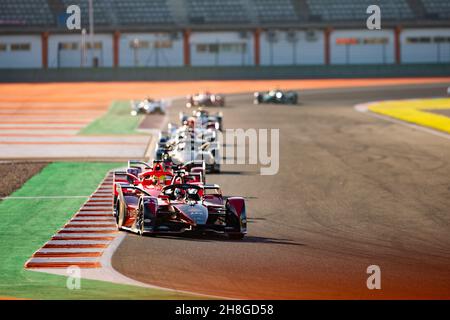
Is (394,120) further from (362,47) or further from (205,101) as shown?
(362,47)

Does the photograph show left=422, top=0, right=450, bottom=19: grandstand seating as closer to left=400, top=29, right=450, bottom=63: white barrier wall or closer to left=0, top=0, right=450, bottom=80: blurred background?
left=0, top=0, right=450, bottom=80: blurred background

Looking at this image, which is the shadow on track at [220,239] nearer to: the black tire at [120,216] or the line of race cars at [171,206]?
the line of race cars at [171,206]

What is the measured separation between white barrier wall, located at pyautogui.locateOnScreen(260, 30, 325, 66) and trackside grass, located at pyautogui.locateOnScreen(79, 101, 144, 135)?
32703 millimetres

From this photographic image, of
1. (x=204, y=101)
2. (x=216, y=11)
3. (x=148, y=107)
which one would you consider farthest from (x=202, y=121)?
(x=216, y=11)

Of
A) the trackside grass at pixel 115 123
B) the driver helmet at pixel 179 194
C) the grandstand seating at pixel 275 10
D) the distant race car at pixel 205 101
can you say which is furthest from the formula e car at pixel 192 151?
the grandstand seating at pixel 275 10

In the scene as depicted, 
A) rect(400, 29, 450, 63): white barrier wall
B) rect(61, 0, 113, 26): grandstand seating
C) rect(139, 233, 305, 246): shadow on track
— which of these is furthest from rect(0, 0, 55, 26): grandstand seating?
rect(139, 233, 305, 246): shadow on track

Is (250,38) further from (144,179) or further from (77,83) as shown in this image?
(144,179)

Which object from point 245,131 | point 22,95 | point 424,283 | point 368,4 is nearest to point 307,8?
point 368,4

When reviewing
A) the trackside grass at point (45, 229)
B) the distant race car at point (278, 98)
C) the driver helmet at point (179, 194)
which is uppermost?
the distant race car at point (278, 98)

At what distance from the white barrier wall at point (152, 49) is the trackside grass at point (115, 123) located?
31197 mm

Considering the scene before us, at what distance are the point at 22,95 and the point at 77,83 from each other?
1123cm

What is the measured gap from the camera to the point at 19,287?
14.7 m

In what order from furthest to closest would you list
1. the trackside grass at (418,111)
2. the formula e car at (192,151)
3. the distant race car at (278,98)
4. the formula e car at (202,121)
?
the distant race car at (278,98) < the trackside grass at (418,111) < the formula e car at (202,121) < the formula e car at (192,151)

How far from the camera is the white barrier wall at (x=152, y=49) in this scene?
3642 inches
